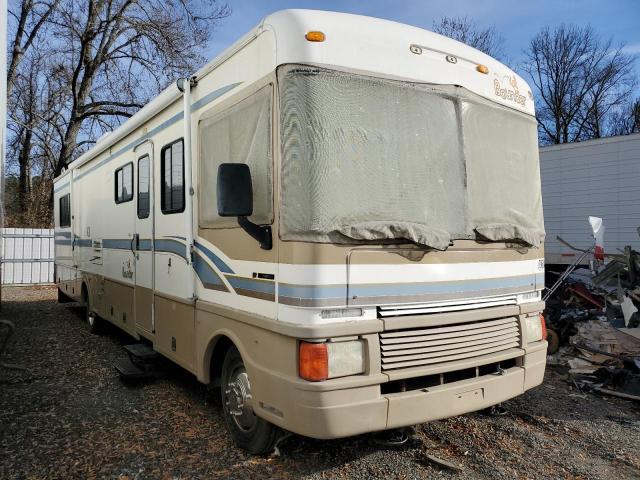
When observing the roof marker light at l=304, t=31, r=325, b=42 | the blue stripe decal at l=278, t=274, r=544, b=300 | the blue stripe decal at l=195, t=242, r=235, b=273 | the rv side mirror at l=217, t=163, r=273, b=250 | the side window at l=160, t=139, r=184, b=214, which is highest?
the roof marker light at l=304, t=31, r=325, b=42

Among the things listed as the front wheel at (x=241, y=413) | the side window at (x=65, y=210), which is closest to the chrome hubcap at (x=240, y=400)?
the front wheel at (x=241, y=413)

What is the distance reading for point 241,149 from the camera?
3.74 meters

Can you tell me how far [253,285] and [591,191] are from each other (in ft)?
32.1

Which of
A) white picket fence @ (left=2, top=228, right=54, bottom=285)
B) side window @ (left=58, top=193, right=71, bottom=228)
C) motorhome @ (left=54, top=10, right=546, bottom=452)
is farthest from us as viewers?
white picket fence @ (left=2, top=228, right=54, bottom=285)

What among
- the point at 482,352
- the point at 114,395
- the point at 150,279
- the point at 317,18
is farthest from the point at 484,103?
the point at 114,395

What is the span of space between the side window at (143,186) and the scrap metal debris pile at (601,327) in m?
5.06

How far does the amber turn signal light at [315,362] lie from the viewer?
3055 millimetres

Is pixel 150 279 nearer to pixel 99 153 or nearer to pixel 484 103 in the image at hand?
pixel 99 153

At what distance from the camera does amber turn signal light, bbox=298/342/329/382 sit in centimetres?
305

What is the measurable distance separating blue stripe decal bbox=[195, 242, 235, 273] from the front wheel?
1.94ft

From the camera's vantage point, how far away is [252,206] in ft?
11.3

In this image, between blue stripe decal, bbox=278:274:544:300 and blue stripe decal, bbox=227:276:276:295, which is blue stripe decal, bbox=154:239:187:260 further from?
blue stripe decal, bbox=278:274:544:300

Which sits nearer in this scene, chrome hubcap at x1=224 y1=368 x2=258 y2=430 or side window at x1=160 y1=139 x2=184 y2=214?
chrome hubcap at x1=224 y1=368 x2=258 y2=430

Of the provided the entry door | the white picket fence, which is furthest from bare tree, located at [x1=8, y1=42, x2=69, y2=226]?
the entry door
